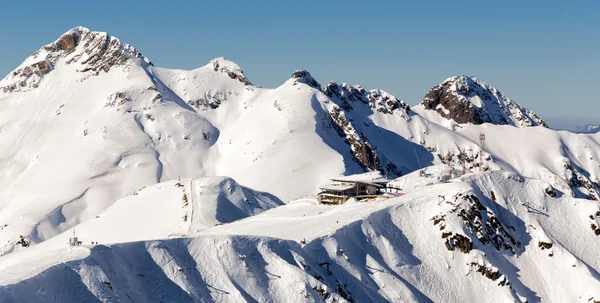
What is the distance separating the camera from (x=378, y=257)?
7550cm

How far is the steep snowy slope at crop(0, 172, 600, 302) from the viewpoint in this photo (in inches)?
2234

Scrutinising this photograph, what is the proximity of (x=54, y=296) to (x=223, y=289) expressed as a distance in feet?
49.2

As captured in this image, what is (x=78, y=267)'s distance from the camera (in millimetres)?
53594

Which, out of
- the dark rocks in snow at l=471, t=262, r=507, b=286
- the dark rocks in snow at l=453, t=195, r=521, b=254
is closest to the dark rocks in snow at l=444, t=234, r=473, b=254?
the dark rocks in snow at l=453, t=195, r=521, b=254

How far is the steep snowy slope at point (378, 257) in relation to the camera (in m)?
56.8

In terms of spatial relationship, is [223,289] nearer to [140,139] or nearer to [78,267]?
[78,267]

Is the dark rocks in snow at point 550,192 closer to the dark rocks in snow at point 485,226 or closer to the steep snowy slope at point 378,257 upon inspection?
the steep snowy slope at point 378,257

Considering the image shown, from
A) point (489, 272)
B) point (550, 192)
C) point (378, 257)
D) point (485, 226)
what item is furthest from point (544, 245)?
point (378, 257)

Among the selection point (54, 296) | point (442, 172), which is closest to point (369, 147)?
point (442, 172)

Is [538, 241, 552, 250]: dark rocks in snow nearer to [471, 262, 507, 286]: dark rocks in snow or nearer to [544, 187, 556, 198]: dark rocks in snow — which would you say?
[471, 262, 507, 286]: dark rocks in snow

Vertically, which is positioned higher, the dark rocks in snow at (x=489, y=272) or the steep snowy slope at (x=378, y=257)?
the steep snowy slope at (x=378, y=257)

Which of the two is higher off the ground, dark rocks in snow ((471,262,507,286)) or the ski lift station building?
the ski lift station building

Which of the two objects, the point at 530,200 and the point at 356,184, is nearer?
the point at 530,200

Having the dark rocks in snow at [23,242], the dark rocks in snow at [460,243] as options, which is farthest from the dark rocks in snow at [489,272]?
the dark rocks in snow at [23,242]
